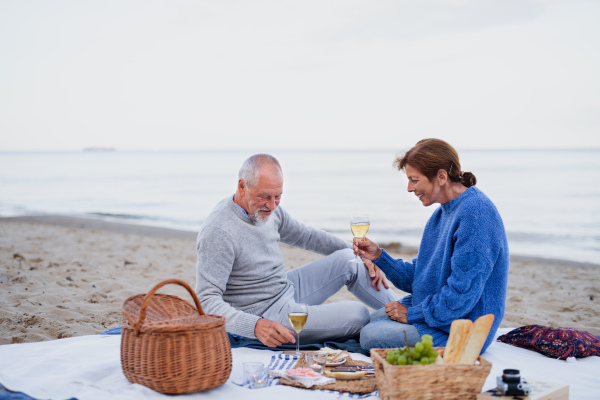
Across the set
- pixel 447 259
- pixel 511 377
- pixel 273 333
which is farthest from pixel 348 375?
pixel 447 259

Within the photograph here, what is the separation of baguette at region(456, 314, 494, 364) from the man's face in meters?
1.75

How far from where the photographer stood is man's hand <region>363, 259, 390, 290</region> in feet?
14.2

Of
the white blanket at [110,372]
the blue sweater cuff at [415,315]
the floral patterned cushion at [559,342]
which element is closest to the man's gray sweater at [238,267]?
the white blanket at [110,372]

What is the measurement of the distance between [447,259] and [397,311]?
0.58 metres

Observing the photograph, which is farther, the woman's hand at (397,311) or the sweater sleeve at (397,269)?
the sweater sleeve at (397,269)

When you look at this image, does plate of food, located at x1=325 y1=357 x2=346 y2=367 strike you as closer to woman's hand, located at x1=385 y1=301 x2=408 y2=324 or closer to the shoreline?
woman's hand, located at x1=385 y1=301 x2=408 y2=324

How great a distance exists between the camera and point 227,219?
3818 mm

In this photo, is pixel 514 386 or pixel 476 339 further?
pixel 476 339

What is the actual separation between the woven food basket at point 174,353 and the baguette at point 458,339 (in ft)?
4.07

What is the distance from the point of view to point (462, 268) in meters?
3.22

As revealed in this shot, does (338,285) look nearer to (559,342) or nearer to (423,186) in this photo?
(423,186)

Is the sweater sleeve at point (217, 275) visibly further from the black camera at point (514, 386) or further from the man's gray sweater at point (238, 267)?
the black camera at point (514, 386)

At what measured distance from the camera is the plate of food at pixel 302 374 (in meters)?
2.95

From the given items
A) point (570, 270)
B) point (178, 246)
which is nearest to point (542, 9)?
point (570, 270)
